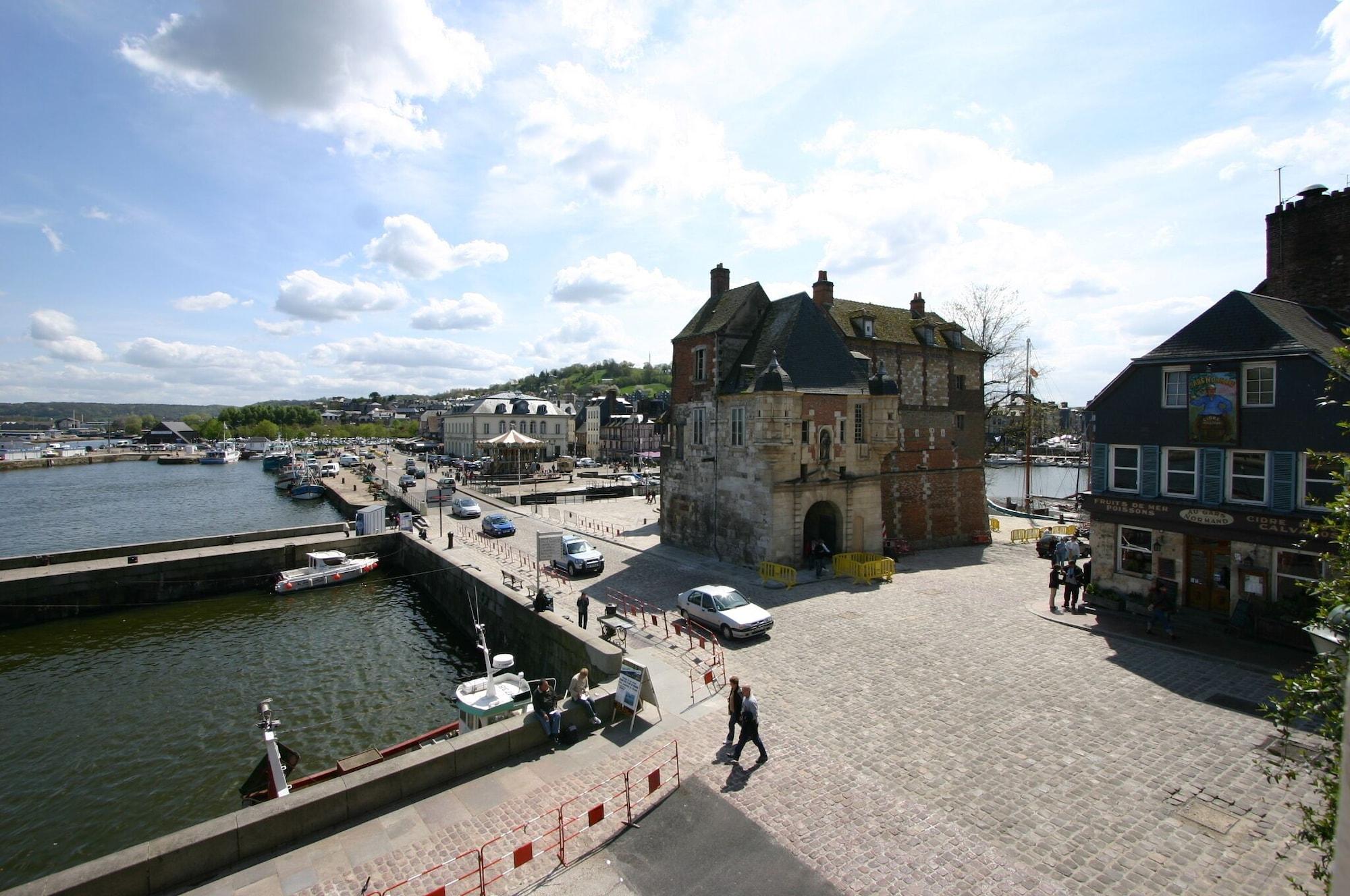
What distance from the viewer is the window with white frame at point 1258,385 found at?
18.3 meters

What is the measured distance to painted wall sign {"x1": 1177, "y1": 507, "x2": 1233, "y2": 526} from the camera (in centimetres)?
1866

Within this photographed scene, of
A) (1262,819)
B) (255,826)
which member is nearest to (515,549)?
(255,826)

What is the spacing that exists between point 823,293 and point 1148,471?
1703 centimetres

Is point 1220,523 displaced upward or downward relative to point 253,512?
upward

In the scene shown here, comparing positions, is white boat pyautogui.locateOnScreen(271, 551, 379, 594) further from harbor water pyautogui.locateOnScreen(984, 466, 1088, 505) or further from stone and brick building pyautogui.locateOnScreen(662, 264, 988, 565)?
harbor water pyautogui.locateOnScreen(984, 466, 1088, 505)

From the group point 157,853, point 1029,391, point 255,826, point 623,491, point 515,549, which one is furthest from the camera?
point 623,491

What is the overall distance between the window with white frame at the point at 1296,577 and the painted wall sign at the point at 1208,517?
133 cm

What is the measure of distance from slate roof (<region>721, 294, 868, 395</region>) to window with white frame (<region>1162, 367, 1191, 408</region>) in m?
11.4

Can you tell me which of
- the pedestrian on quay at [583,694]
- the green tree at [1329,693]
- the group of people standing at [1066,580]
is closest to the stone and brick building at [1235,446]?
the group of people standing at [1066,580]

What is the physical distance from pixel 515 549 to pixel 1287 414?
1215 inches

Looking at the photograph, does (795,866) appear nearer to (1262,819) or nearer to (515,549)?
(1262,819)

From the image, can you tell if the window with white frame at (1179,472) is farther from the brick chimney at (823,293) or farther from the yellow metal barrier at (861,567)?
the brick chimney at (823,293)

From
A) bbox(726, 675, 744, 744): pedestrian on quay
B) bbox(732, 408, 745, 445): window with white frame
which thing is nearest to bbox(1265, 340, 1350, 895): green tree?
bbox(726, 675, 744, 744): pedestrian on quay

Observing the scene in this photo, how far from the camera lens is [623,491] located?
194 feet
